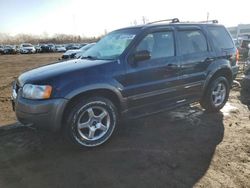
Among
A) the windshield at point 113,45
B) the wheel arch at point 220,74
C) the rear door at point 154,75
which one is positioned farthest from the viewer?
the wheel arch at point 220,74

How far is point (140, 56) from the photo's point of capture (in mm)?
4473

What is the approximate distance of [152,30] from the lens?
4.88m

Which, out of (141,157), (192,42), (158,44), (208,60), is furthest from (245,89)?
(141,157)

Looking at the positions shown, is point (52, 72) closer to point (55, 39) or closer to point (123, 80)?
point (123, 80)

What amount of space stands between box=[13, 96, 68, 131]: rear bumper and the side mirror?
1346 mm

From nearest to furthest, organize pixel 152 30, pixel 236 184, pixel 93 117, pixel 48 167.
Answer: pixel 236 184 < pixel 48 167 < pixel 93 117 < pixel 152 30

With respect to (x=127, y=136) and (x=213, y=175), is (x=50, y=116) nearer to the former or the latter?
(x=127, y=136)

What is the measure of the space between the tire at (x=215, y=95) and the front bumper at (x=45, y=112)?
11.1 ft

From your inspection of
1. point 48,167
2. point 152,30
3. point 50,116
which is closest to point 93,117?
point 50,116

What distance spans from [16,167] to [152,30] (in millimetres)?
3117

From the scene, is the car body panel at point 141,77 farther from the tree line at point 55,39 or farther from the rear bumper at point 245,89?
the tree line at point 55,39

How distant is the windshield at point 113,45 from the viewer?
4703mm

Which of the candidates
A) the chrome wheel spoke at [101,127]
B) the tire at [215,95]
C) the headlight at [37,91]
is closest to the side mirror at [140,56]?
the chrome wheel spoke at [101,127]

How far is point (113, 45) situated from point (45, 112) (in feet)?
6.14
